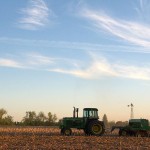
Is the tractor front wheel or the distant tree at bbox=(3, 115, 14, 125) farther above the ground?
the distant tree at bbox=(3, 115, 14, 125)

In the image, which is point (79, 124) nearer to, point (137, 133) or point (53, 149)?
point (137, 133)

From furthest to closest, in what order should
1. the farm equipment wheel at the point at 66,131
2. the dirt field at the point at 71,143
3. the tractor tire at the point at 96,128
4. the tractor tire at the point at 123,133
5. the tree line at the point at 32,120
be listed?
the tree line at the point at 32,120 → the tractor tire at the point at 123,133 → the farm equipment wheel at the point at 66,131 → the tractor tire at the point at 96,128 → the dirt field at the point at 71,143

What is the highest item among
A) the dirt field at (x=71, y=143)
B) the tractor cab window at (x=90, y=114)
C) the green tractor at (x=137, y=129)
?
the tractor cab window at (x=90, y=114)

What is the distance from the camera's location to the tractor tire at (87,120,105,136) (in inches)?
1225

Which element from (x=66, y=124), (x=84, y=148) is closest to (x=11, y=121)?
(x=66, y=124)

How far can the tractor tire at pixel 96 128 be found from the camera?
31.1m

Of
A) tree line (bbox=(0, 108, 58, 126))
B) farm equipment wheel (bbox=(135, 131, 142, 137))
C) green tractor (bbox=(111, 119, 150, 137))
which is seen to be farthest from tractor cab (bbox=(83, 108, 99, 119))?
tree line (bbox=(0, 108, 58, 126))

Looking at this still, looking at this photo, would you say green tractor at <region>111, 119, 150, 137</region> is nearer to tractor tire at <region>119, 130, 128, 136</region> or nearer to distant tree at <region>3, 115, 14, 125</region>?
tractor tire at <region>119, 130, 128, 136</region>

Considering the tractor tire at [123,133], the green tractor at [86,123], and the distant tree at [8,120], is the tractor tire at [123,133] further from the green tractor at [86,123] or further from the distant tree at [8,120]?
the distant tree at [8,120]

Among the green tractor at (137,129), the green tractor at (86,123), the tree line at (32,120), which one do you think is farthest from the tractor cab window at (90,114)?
the tree line at (32,120)

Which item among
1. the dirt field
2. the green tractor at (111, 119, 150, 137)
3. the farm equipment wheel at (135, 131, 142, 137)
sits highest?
the green tractor at (111, 119, 150, 137)

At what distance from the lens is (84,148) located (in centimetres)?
1956

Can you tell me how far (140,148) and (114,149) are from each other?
5.33 feet

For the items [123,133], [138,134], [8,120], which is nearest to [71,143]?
[123,133]
